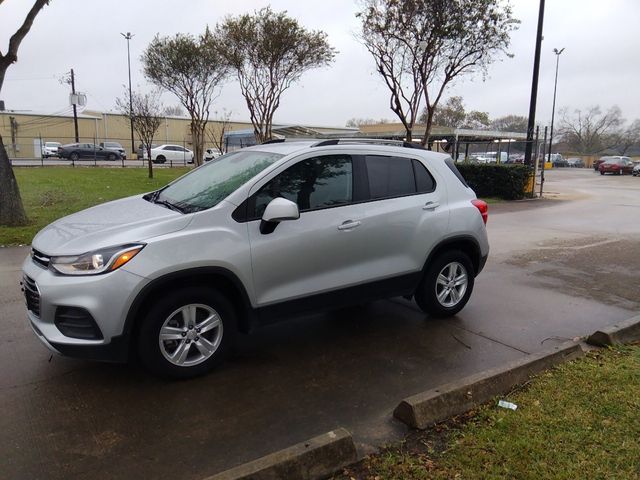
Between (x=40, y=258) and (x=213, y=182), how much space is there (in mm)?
1475

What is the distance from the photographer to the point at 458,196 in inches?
206

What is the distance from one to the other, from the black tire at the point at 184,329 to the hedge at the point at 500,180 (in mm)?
15753

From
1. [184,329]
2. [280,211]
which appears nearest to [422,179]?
[280,211]

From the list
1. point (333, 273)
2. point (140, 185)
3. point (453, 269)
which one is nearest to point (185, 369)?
point (333, 273)

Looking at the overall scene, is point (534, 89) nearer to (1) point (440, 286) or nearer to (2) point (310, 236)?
(1) point (440, 286)

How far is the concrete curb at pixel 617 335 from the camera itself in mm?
4412

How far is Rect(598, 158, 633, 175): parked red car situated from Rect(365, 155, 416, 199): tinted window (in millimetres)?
44210

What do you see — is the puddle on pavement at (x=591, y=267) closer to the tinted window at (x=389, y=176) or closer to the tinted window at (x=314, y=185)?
the tinted window at (x=389, y=176)

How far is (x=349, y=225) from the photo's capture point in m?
4.31

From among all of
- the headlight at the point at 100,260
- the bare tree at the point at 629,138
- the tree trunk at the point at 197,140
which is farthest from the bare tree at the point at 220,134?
the bare tree at the point at 629,138

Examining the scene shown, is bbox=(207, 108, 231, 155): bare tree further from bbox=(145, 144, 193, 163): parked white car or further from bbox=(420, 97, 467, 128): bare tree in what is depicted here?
bbox=(420, 97, 467, 128): bare tree

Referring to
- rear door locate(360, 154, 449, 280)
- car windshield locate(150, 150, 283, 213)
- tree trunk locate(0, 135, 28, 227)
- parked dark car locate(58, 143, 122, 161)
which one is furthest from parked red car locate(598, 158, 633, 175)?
car windshield locate(150, 150, 283, 213)

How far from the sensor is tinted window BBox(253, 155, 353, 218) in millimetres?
4062

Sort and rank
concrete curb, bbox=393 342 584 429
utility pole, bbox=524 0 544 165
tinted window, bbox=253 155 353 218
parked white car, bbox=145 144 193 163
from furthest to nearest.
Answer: parked white car, bbox=145 144 193 163, utility pole, bbox=524 0 544 165, tinted window, bbox=253 155 353 218, concrete curb, bbox=393 342 584 429
